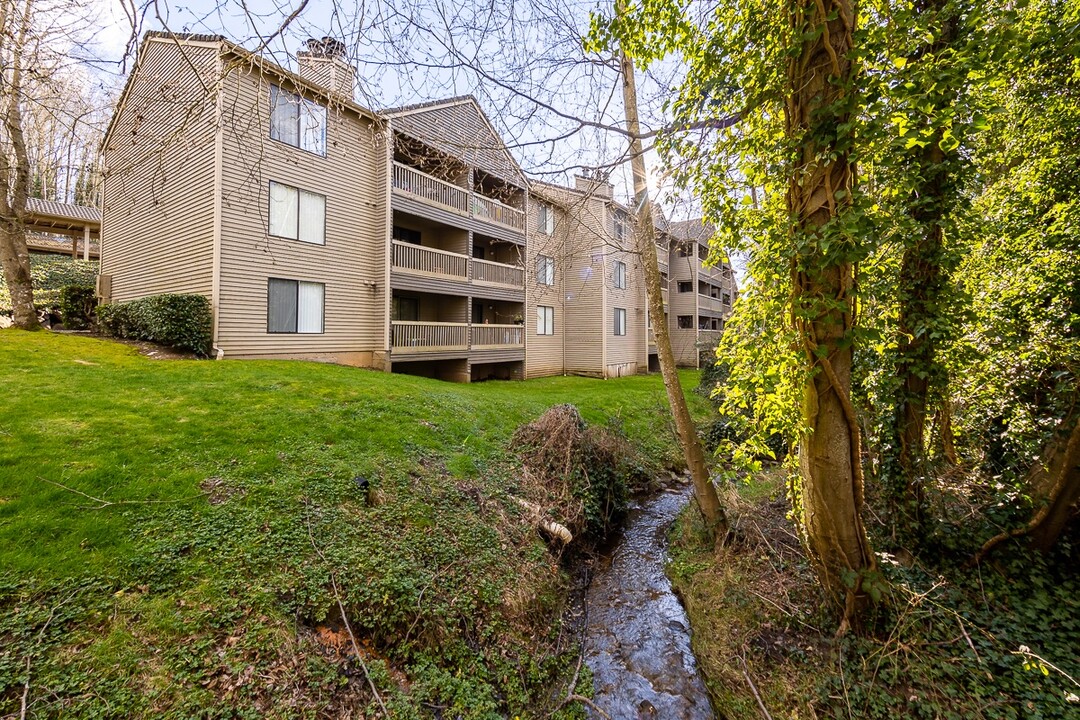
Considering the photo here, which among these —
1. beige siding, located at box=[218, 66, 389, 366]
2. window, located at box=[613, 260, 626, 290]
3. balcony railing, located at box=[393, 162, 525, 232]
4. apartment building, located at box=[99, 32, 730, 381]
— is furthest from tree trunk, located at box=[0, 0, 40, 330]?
window, located at box=[613, 260, 626, 290]

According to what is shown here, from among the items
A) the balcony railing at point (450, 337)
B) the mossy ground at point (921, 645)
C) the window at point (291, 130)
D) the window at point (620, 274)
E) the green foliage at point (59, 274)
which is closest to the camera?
the mossy ground at point (921, 645)

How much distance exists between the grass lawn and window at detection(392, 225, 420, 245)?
10054 mm

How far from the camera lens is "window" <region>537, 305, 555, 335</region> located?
68.4 ft

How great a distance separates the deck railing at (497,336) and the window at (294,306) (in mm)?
5519

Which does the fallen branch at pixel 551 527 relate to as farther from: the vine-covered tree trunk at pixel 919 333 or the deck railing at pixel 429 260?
the deck railing at pixel 429 260

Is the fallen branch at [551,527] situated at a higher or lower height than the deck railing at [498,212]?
lower

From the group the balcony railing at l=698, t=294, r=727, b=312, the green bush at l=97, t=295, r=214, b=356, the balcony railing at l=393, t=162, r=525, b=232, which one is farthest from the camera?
the balcony railing at l=698, t=294, r=727, b=312

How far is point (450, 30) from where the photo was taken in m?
3.19

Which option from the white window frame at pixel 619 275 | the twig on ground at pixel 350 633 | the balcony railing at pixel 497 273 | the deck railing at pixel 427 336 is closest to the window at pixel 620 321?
the white window frame at pixel 619 275

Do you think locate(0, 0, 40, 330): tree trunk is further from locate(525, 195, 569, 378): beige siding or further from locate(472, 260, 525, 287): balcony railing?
locate(525, 195, 569, 378): beige siding

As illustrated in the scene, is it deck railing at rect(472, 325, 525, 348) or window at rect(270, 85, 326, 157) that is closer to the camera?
window at rect(270, 85, 326, 157)

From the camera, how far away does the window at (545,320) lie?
2084cm

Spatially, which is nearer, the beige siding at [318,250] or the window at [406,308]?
the beige siding at [318,250]

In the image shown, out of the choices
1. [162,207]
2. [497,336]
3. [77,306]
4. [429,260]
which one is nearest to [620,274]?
[497,336]
